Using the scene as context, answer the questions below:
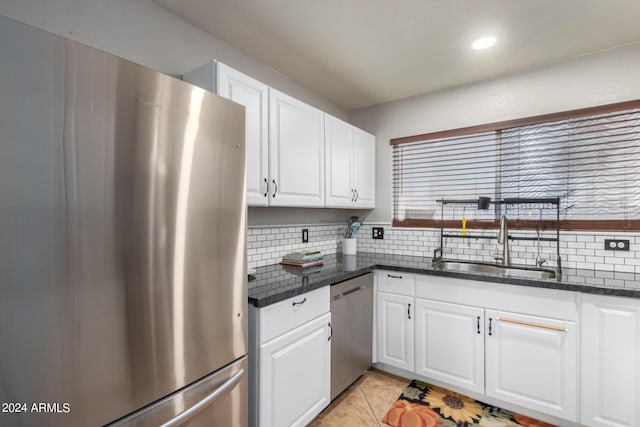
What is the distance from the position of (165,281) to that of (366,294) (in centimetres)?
160

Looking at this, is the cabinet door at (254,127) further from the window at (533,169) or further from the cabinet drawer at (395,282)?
the window at (533,169)

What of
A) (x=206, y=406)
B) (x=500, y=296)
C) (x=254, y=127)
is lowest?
(x=206, y=406)

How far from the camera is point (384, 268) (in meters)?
2.28

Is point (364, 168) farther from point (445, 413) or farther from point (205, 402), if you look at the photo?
point (205, 402)

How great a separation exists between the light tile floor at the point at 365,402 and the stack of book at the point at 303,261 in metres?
0.91

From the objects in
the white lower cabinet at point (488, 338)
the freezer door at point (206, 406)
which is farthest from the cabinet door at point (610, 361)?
the freezer door at point (206, 406)

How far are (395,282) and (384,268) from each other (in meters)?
0.13

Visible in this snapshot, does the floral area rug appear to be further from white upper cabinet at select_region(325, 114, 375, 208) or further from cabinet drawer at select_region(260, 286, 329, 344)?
white upper cabinet at select_region(325, 114, 375, 208)

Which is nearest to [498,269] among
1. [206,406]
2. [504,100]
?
[504,100]

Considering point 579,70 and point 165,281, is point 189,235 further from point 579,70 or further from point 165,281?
point 579,70

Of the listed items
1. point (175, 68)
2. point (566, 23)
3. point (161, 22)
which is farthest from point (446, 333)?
point (161, 22)

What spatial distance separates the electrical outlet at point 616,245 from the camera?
1933mm

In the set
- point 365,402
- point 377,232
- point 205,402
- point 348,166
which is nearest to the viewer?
point 205,402

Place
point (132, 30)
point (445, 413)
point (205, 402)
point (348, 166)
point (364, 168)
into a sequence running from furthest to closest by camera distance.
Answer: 1. point (364, 168)
2. point (348, 166)
3. point (445, 413)
4. point (132, 30)
5. point (205, 402)
